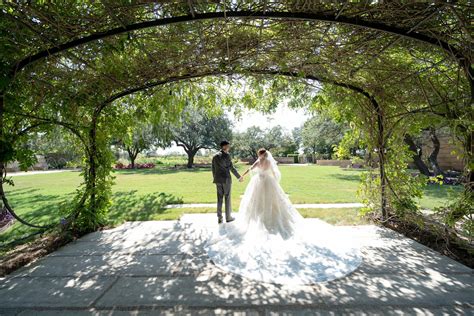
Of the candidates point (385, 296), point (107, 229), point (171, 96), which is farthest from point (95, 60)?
point (385, 296)

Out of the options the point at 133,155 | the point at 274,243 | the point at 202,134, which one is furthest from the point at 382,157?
the point at 133,155

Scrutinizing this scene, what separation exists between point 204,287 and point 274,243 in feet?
5.40

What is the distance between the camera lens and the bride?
3.26m

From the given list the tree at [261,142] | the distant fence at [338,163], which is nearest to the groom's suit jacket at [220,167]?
the distant fence at [338,163]

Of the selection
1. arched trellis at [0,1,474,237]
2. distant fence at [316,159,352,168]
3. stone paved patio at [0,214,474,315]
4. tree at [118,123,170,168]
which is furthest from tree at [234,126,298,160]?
arched trellis at [0,1,474,237]

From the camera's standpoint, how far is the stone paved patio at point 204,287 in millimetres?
2506

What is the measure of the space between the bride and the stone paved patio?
191 millimetres

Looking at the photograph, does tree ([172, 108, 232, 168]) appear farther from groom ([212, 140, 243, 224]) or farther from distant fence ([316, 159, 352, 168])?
groom ([212, 140, 243, 224])

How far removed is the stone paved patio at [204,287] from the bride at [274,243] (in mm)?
191

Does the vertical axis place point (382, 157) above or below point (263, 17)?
below

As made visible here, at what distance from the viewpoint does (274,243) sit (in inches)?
166

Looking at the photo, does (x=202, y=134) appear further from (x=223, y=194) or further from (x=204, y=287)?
(x=204, y=287)

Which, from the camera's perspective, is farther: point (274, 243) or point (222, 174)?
point (222, 174)

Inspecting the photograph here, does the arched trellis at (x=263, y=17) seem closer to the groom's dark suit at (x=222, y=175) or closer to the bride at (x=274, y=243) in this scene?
the bride at (x=274, y=243)
